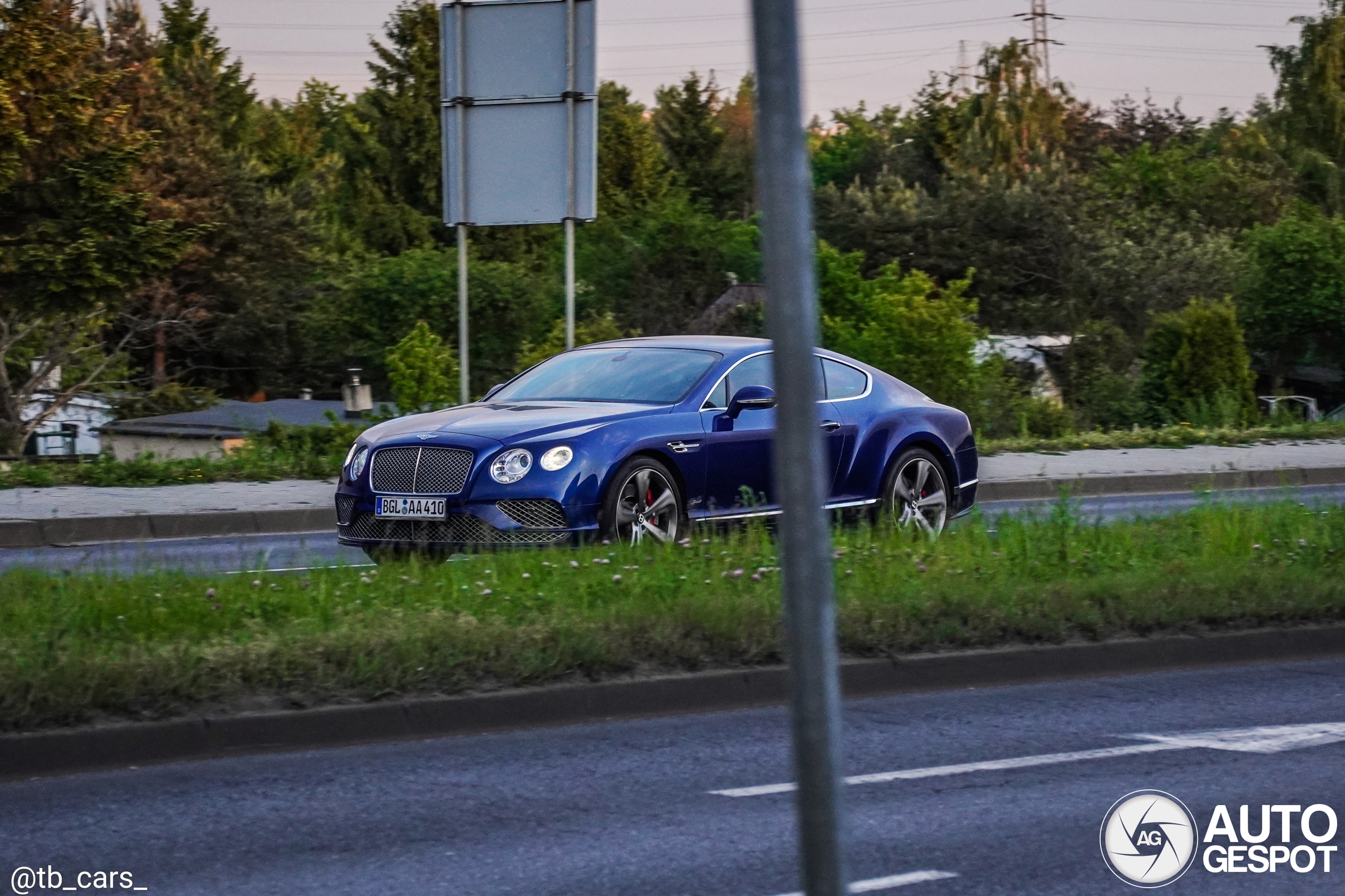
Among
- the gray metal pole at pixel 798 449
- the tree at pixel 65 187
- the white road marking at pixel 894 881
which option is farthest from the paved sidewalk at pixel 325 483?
the tree at pixel 65 187

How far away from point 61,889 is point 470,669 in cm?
243

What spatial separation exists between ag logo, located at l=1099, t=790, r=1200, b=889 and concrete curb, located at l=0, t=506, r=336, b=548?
9.31m

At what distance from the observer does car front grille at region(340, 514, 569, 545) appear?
→ 9.93 meters

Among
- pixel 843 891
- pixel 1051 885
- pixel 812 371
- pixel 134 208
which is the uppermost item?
pixel 134 208

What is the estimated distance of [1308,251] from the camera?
42844mm

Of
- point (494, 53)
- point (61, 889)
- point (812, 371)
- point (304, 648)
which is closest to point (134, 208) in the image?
point (494, 53)

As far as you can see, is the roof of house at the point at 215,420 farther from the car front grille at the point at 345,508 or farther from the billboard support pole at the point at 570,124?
the car front grille at the point at 345,508

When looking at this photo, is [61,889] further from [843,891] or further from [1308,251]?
[1308,251]

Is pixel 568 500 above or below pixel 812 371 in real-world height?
below

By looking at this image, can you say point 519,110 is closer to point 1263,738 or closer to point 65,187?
point 1263,738

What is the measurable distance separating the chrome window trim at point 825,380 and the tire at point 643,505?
25.5 inches

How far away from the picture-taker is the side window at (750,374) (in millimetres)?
11336

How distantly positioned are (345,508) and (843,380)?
3.44m

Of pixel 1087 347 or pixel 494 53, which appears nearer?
pixel 494 53
